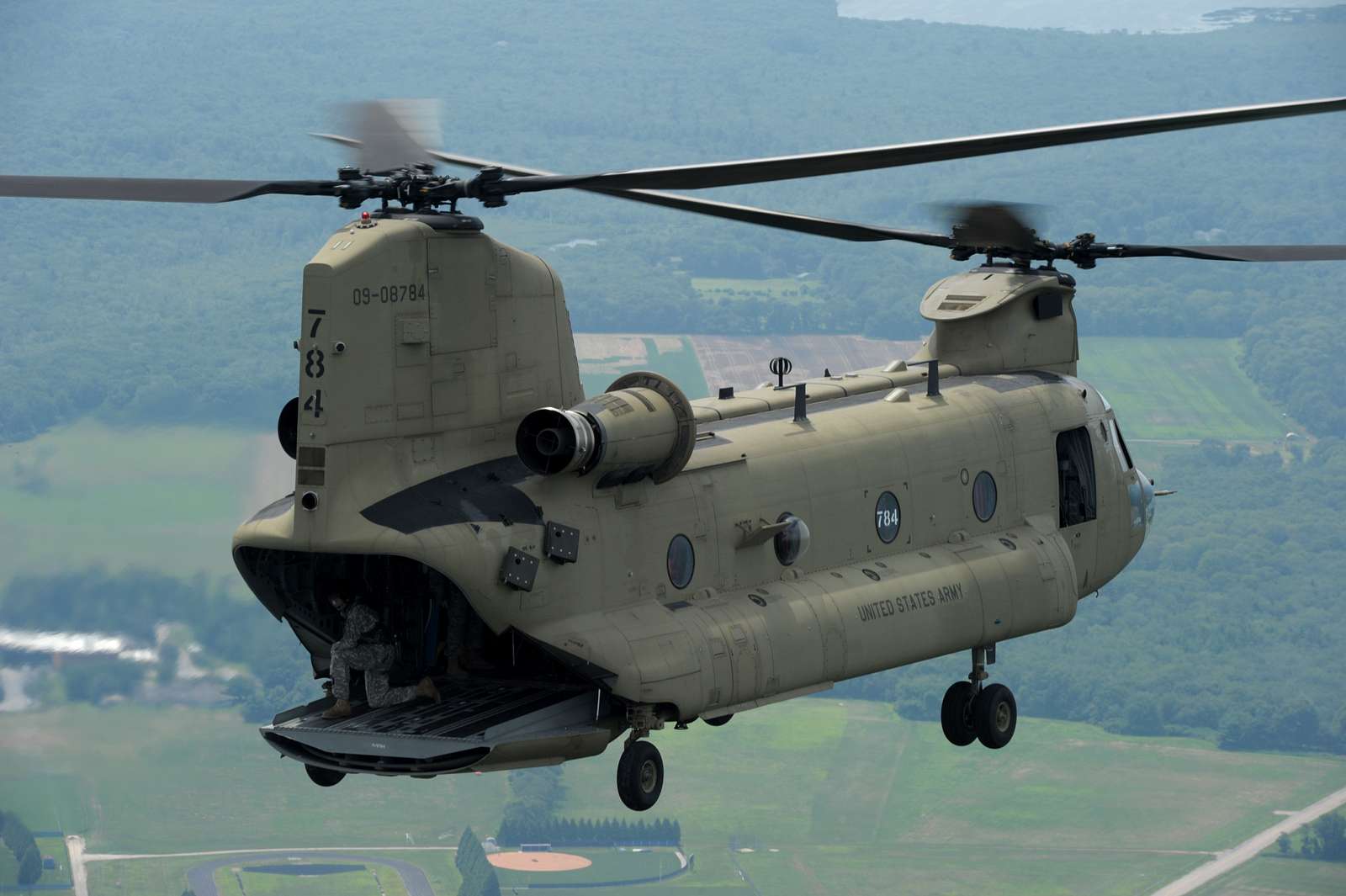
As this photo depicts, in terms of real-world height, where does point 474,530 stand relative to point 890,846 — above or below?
above

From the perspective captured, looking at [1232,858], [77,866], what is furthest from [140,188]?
[1232,858]

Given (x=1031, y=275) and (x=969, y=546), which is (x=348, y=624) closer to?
(x=969, y=546)

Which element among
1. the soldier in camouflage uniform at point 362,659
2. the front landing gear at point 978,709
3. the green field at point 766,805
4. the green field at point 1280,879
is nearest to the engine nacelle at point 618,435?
the soldier in camouflage uniform at point 362,659

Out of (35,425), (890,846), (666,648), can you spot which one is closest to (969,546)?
(666,648)

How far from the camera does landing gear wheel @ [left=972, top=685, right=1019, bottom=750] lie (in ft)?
97.1

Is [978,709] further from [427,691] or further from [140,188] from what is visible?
[140,188]

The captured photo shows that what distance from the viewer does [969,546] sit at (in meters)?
29.1

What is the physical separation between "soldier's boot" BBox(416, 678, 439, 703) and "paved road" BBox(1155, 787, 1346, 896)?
155489 millimetres

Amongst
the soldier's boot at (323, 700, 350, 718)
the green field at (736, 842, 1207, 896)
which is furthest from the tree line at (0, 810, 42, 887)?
the soldier's boot at (323, 700, 350, 718)

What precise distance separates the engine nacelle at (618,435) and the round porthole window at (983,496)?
5827 millimetres

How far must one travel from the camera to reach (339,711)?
23.8 metres

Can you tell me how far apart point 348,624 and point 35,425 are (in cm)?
17826

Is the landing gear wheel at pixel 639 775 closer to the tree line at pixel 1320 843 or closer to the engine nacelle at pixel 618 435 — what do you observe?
the engine nacelle at pixel 618 435

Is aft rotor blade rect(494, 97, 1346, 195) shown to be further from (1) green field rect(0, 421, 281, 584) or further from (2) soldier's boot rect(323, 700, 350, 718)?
(1) green field rect(0, 421, 281, 584)
